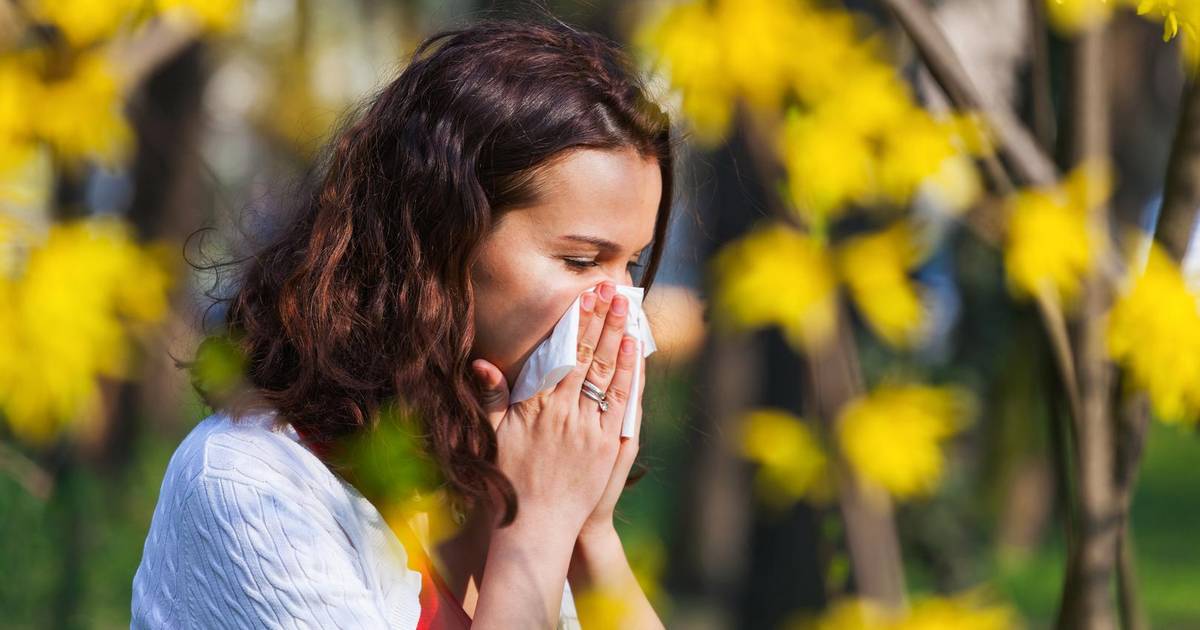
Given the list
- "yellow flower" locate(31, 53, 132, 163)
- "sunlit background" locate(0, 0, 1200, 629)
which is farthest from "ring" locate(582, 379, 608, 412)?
"yellow flower" locate(31, 53, 132, 163)

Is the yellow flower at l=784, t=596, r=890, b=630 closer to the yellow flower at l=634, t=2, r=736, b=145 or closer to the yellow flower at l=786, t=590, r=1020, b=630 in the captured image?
the yellow flower at l=786, t=590, r=1020, b=630

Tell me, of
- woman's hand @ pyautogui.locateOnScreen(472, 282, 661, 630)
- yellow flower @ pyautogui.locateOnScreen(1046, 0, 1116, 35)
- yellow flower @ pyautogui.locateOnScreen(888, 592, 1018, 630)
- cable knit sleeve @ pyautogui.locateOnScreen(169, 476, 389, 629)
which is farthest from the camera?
yellow flower @ pyautogui.locateOnScreen(888, 592, 1018, 630)

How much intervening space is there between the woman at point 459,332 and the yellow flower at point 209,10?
0.31 meters

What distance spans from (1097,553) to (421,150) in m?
1.21

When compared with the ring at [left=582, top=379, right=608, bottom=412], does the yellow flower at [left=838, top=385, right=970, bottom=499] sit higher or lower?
lower

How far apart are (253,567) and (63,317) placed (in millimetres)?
1041

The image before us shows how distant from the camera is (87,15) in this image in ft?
6.54

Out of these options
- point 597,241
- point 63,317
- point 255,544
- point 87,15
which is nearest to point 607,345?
point 597,241

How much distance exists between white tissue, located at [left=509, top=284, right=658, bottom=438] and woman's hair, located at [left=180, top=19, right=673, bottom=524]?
0.07 meters

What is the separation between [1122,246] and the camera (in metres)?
2.45

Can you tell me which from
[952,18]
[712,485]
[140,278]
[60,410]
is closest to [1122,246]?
[140,278]

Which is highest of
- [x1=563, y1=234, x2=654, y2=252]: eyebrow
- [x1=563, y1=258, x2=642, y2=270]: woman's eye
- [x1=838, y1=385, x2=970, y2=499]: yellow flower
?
[x1=563, y1=234, x2=654, y2=252]: eyebrow

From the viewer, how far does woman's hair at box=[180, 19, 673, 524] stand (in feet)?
5.33

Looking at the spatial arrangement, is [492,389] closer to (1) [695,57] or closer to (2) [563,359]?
(2) [563,359]
